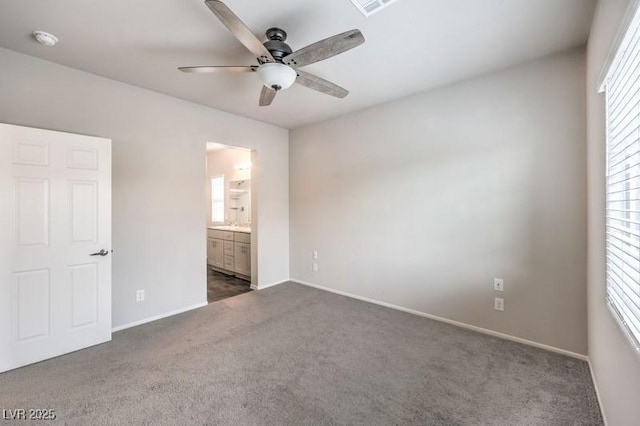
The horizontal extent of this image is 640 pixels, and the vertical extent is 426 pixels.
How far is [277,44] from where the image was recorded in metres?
1.94

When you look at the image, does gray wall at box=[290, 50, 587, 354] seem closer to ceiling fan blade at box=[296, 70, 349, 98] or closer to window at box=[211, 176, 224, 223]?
ceiling fan blade at box=[296, 70, 349, 98]

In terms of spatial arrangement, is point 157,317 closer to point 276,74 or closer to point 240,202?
point 276,74

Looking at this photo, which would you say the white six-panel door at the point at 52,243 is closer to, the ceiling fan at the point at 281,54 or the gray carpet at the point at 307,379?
the gray carpet at the point at 307,379

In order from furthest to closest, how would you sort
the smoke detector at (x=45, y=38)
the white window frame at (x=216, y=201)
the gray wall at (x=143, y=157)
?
the white window frame at (x=216, y=201), the gray wall at (x=143, y=157), the smoke detector at (x=45, y=38)

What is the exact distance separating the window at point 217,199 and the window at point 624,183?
6.23m

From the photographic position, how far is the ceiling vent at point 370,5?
5.78 ft

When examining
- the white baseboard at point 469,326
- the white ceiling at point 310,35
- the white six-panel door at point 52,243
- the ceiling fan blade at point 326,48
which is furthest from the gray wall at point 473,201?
the white six-panel door at point 52,243

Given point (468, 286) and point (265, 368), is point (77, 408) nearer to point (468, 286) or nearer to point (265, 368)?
point (265, 368)

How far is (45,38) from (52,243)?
1.66 meters

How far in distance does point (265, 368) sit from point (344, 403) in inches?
28.4

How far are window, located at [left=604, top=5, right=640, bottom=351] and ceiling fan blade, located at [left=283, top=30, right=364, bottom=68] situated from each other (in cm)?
123

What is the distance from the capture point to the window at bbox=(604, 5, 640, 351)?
111 centimetres

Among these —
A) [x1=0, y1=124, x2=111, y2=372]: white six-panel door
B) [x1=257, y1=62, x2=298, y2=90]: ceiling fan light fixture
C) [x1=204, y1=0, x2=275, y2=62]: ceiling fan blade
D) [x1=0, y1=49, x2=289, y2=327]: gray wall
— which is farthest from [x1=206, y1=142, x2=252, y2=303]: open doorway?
[x1=204, y1=0, x2=275, y2=62]: ceiling fan blade

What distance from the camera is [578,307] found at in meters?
2.32
